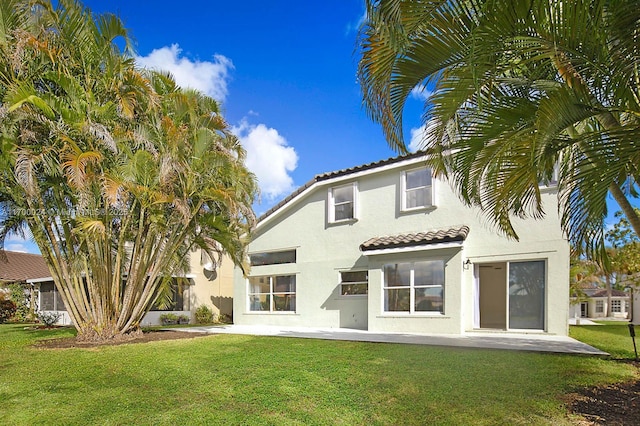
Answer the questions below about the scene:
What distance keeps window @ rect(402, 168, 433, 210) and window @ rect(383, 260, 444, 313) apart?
2.60 meters

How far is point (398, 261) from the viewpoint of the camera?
1703 centimetres

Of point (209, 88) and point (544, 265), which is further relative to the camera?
point (209, 88)

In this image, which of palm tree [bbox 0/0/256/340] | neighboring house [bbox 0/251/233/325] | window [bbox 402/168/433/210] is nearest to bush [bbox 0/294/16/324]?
neighboring house [bbox 0/251/233/325]

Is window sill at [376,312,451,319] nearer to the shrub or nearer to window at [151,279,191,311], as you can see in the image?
the shrub

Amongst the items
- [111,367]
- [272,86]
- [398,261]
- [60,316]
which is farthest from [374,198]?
[60,316]

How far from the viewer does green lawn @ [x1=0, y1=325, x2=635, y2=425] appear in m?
5.79

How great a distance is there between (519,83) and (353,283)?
13700 millimetres

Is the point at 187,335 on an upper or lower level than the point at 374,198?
lower

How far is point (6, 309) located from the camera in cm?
2828

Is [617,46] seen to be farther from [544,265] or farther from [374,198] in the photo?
[374,198]

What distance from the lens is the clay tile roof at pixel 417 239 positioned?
1526 centimetres

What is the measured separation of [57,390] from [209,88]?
12.6 m

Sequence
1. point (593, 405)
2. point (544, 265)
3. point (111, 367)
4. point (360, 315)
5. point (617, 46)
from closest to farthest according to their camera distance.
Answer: point (617, 46)
point (593, 405)
point (111, 367)
point (544, 265)
point (360, 315)

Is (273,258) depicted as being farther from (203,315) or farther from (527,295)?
(527,295)
